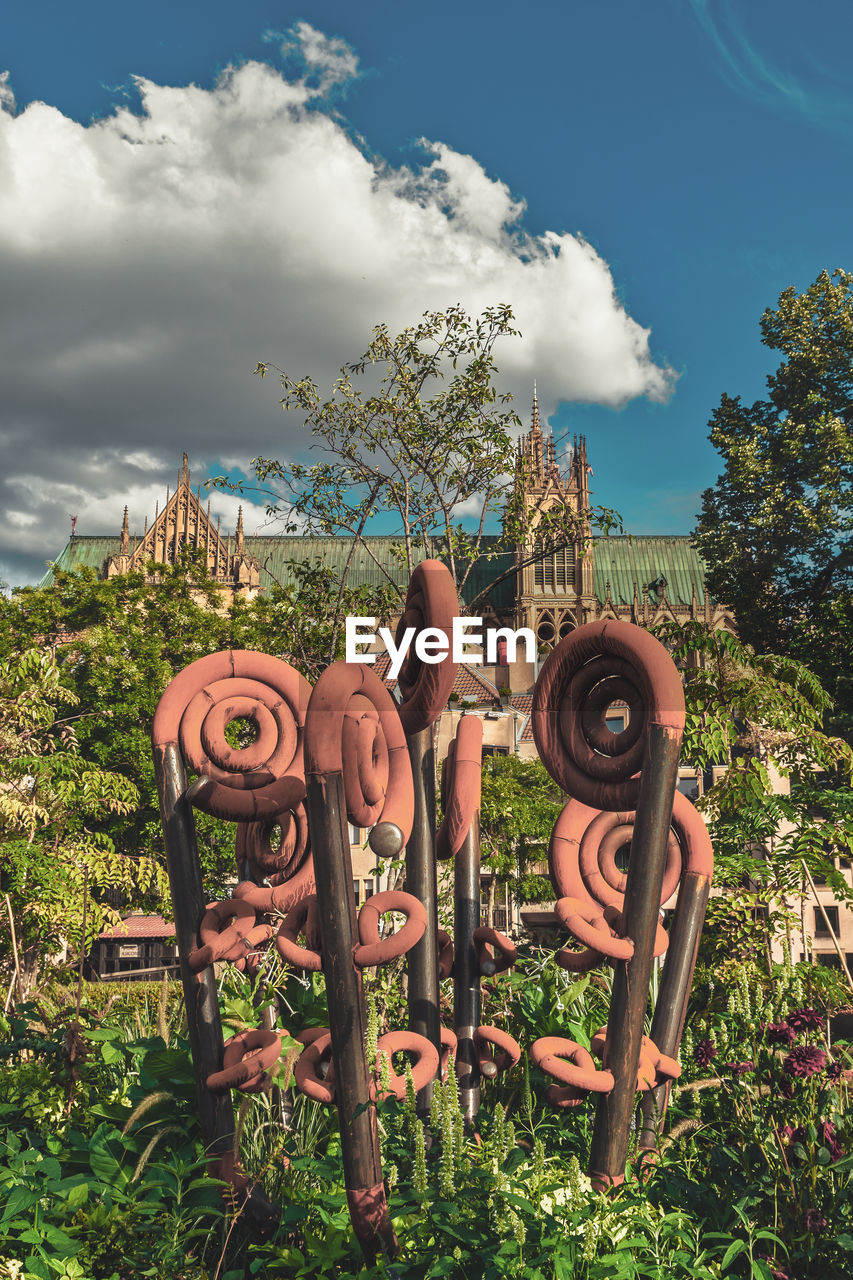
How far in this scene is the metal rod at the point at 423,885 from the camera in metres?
4.30

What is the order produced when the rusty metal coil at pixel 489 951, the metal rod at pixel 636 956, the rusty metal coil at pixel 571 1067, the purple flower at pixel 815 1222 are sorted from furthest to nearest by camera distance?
the rusty metal coil at pixel 489 951 → the metal rod at pixel 636 956 → the rusty metal coil at pixel 571 1067 → the purple flower at pixel 815 1222

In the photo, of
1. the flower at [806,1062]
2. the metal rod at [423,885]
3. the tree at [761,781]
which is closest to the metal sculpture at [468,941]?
the metal rod at [423,885]

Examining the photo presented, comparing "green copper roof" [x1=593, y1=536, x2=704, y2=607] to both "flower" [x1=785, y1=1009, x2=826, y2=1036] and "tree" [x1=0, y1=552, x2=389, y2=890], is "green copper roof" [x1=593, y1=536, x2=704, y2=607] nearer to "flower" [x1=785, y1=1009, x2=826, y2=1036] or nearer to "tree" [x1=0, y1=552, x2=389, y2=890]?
"tree" [x1=0, y1=552, x2=389, y2=890]

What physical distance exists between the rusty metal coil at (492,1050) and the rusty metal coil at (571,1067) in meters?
0.82

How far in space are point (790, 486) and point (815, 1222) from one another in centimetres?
2268

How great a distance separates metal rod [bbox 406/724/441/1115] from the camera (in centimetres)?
430

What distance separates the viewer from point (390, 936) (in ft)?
11.3

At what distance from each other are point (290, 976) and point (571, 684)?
326cm

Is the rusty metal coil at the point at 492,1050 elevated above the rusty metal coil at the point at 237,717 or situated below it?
below

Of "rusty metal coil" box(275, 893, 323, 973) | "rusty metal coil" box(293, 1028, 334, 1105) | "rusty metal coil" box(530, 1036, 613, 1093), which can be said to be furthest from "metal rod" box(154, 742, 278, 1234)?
"rusty metal coil" box(530, 1036, 613, 1093)

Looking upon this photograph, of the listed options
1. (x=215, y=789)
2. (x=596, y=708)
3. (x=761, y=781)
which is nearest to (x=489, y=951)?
(x=596, y=708)

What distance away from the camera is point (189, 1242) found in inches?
137

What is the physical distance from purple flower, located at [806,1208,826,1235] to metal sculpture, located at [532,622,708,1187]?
791 mm

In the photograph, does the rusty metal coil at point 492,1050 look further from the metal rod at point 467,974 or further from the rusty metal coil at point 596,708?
the rusty metal coil at point 596,708
